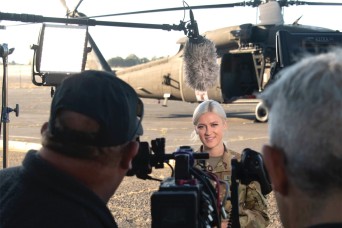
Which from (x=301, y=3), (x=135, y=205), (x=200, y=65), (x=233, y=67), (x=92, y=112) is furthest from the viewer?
(x=233, y=67)

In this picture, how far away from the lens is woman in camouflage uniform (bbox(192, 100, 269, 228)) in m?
A: 3.45

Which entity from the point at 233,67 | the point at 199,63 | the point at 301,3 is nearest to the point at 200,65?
the point at 199,63

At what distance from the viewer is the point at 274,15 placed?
14656 millimetres

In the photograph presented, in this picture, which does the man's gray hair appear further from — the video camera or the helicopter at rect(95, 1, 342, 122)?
the helicopter at rect(95, 1, 342, 122)

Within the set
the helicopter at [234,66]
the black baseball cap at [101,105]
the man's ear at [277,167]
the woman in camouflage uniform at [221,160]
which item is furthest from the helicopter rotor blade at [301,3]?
the man's ear at [277,167]

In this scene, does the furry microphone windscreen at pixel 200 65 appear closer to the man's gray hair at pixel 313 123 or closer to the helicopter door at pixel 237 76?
the man's gray hair at pixel 313 123

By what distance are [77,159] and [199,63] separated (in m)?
5.08

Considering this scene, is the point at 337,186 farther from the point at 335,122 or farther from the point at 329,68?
the point at 329,68

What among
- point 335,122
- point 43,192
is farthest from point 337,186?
point 43,192

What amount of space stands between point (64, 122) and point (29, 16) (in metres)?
4.39

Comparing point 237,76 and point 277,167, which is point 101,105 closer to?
point 277,167

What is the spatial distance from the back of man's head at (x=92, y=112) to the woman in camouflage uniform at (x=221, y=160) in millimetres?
1637

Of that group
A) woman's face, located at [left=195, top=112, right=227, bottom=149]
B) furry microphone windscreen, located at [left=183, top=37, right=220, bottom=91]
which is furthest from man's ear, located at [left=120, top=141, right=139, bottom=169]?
furry microphone windscreen, located at [left=183, top=37, right=220, bottom=91]

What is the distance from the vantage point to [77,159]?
1.58 metres
